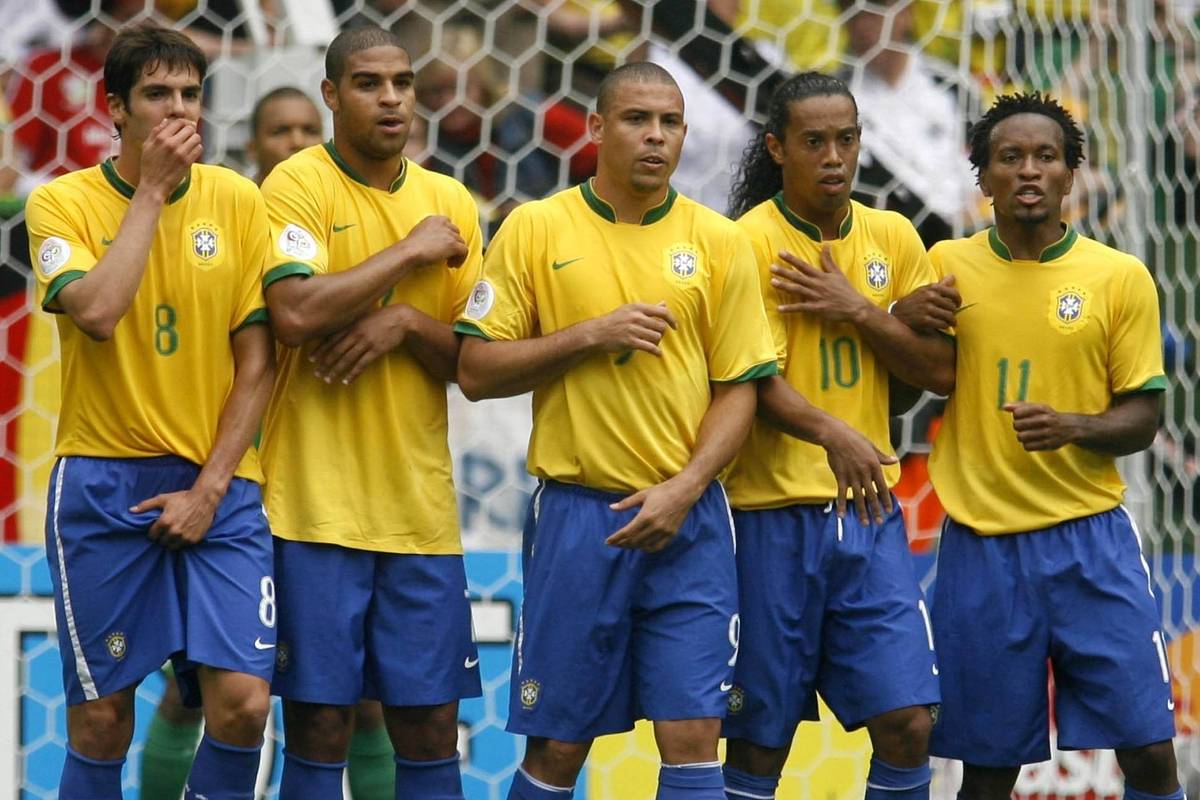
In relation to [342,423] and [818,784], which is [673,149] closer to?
[342,423]

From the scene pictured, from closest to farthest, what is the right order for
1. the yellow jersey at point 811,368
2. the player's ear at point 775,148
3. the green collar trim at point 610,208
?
1. the green collar trim at point 610,208
2. the yellow jersey at point 811,368
3. the player's ear at point 775,148

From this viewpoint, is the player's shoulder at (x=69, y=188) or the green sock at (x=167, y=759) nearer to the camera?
the player's shoulder at (x=69, y=188)

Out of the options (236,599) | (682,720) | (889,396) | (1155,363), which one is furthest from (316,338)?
(1155,363)

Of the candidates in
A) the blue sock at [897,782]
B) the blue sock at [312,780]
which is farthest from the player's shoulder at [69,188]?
the blue sock at [897,782]

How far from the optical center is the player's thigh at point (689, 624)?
3611mm

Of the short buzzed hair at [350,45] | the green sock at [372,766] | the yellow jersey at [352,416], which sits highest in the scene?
the short buzzed hair at [350,45]

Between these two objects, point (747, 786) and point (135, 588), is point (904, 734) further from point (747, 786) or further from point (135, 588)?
point (135, 588)

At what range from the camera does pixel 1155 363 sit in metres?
4.06

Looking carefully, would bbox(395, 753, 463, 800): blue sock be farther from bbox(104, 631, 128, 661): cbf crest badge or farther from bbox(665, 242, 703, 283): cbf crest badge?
bbox(665, 242, 703, 283): cbf crest badge

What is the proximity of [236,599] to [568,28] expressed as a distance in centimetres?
232

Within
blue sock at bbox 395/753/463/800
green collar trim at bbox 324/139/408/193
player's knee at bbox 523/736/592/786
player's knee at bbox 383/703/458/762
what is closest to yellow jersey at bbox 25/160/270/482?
green collar trim at bbox 324/139/408/193

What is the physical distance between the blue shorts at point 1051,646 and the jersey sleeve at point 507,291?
3.74 feet

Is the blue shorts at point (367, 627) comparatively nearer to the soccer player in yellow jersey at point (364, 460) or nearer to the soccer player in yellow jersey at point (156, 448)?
the soccer player in yellow jersey at point (364, 460)

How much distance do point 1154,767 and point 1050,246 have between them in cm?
115
